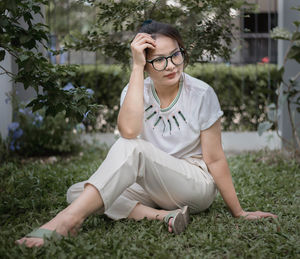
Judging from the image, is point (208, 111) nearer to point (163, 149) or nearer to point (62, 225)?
point (163, 149)

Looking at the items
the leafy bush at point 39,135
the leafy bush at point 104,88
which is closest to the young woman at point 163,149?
the leafy bush at point 39,135

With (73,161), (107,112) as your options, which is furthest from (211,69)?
(73,161)

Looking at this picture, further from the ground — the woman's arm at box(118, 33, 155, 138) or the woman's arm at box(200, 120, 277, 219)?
the woman's arm at box(118, 33, 155, 138)

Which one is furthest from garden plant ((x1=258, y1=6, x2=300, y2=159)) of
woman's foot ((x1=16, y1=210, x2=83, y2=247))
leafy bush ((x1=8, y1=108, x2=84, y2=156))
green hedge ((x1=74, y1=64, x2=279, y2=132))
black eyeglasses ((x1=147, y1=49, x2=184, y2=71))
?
woman's foot ((x1=16, y1=210, x2=83, y2=247))

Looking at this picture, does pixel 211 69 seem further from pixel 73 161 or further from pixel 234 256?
pixel 234 256

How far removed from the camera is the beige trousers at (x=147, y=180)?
2.19 meters

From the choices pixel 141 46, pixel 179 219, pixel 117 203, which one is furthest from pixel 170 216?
pixel 141 46

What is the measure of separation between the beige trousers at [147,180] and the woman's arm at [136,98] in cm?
7

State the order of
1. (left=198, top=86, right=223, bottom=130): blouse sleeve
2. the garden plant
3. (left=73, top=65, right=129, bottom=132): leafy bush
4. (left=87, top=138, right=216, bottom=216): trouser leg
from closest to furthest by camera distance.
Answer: (left=87, top=138, right=216, bottom=216): trouser leg → (left=198, top=86, right=223, bottom=130): blouse sleeve → the garden plant → (left=73, top=65, right=129, bottom=132): leafy bush

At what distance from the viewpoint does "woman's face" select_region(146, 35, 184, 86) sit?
2402mm

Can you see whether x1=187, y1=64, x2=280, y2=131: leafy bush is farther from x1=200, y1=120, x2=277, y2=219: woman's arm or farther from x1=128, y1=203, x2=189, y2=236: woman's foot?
x1=128, y1=203, x2=189, y2=236: woman's foot

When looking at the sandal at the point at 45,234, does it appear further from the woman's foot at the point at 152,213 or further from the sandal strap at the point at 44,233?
the woman's foot at the point at 152,213

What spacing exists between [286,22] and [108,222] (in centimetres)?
303

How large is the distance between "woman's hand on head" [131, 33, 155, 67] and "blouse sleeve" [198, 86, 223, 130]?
394mm
